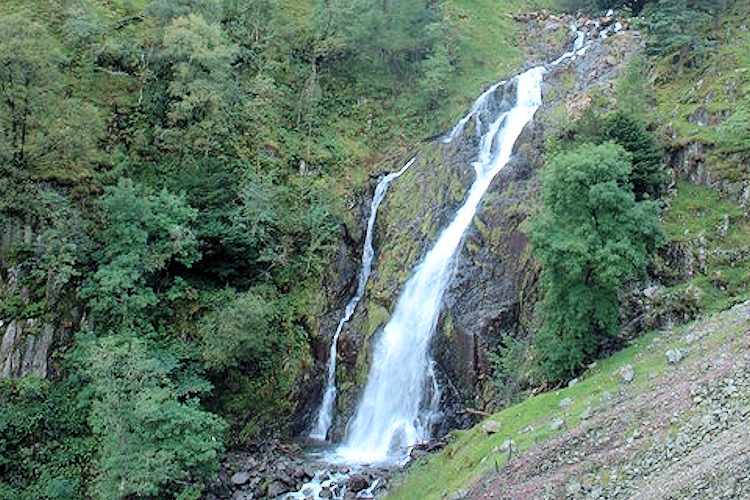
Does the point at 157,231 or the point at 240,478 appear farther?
the point at 157,231

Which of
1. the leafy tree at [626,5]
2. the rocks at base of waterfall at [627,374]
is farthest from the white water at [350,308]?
the leafy tree at [626,5]

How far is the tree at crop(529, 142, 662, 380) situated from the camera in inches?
794

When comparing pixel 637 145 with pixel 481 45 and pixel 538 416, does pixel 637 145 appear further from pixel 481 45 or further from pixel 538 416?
pixel 481 45

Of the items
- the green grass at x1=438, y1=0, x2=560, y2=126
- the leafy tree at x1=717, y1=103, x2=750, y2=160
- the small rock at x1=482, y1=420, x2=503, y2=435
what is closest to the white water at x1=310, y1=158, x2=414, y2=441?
the green grass at x1=438, y1=0, x2=560, y2=126

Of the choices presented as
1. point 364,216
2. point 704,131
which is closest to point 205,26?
point 364,216

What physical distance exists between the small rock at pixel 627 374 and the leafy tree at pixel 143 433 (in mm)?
13723

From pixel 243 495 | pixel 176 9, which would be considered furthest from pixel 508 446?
pixel 176 9

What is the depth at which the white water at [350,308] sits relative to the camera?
28.9 meters

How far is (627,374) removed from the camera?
18.2 m

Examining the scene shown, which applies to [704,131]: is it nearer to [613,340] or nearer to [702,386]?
[613,340]

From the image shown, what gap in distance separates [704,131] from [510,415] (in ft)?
46.5

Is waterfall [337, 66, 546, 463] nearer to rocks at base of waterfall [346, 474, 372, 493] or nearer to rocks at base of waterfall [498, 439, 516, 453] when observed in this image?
rocks at base of waterfall [346, 474, 372, 493]

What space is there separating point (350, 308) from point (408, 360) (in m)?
4.92

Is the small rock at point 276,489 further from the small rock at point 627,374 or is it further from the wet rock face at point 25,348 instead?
the small rock at point 627,374
